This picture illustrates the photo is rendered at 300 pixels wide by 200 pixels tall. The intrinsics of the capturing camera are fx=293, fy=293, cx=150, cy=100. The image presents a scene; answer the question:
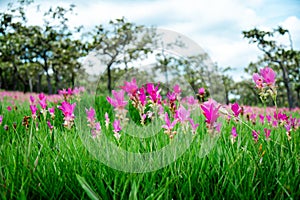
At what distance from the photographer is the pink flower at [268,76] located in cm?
178

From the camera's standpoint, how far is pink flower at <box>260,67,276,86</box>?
1.78 metres

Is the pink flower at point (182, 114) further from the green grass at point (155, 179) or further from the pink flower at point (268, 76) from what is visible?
the pink flower at point (268, 76)

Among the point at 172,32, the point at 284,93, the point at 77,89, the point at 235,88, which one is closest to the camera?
the point at 172,32

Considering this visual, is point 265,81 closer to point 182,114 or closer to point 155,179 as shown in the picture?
point 182,114

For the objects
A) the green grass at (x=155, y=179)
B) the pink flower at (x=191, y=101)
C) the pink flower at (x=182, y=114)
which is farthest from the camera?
the pink flower at (x=191, y=101)

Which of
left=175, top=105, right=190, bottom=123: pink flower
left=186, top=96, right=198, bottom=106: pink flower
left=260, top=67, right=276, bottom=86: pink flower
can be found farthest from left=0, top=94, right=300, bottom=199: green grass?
left=186, top=96, right=198, bottom=106: pink flower

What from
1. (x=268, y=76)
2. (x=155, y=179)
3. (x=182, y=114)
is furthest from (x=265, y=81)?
(x=155, y=179)

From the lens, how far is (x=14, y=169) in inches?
66.4

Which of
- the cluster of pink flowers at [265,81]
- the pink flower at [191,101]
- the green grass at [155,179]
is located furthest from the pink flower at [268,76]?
the pink flower at [191,101]

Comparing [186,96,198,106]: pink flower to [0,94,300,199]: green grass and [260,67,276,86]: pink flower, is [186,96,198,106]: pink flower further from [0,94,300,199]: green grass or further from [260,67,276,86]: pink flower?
[260,67,276,86]: pink flower

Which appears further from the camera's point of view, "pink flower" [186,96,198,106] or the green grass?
"pink flower" [186,96,198,106]

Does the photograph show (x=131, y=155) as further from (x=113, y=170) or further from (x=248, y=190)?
(x=248, y=190)

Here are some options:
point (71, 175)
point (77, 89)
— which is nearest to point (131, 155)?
point (71, 175)

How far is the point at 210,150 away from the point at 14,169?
1.25 meters
